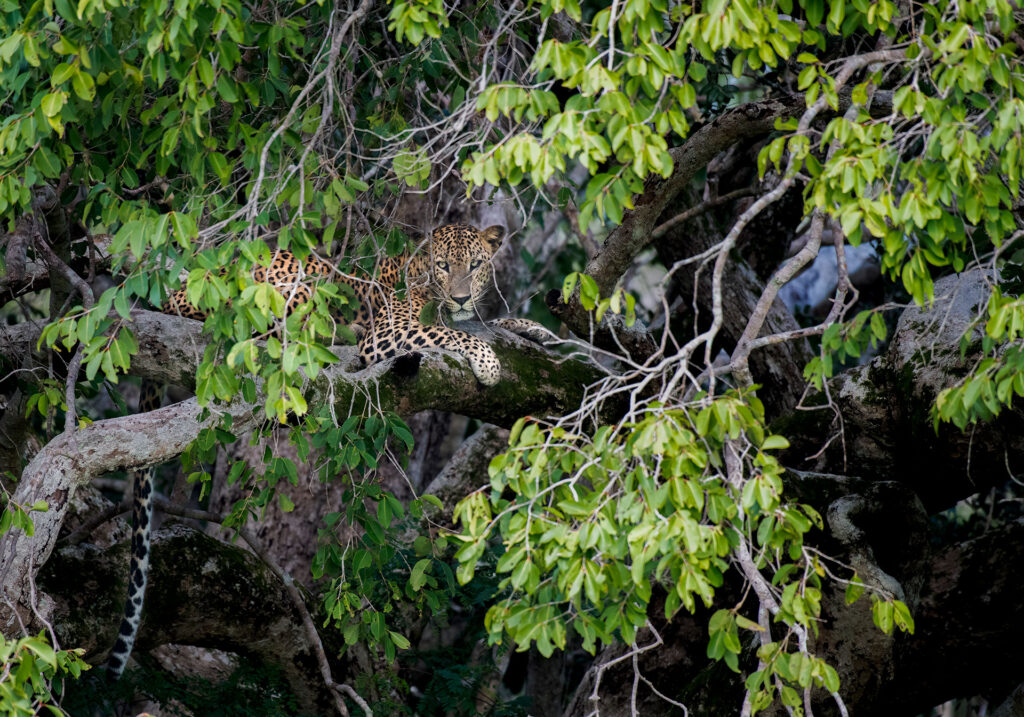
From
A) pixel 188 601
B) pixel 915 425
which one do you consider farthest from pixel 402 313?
pixel 915 425

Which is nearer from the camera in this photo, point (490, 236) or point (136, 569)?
point (136, 569)

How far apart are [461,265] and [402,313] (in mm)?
454

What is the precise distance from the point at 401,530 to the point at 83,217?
2.83 m

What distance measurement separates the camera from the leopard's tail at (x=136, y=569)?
5.96 m

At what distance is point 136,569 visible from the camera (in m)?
6.01

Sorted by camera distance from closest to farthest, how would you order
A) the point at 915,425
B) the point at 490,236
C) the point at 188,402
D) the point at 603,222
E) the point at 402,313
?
the point at 603,222
the point at 188,402
the point at 915,425
the point at 402,313
the point at 490,236

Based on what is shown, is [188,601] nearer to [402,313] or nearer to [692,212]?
[402,313]

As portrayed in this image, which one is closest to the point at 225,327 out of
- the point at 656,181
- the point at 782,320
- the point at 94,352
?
the point at 94,352

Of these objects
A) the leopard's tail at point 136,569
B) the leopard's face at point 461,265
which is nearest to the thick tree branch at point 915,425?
the leopard's face at point 461,265

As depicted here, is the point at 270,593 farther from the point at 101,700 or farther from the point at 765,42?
the point at 765,42

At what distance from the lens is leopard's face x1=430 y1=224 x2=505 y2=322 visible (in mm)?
6996

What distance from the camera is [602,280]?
20.9 feet

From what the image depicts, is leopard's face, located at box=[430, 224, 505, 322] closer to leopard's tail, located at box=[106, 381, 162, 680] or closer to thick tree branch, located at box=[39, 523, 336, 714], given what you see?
thick tree branch, located at box=[39, 523, 336, 714]

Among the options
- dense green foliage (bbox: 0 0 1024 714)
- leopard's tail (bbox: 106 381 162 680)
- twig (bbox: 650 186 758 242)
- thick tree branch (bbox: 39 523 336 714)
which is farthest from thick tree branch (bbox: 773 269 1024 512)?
leopard's tail (bbox: 106 381 162 680)
